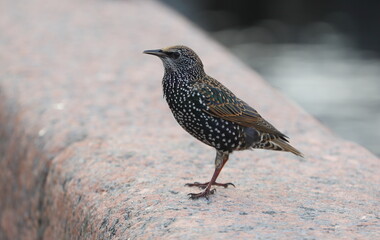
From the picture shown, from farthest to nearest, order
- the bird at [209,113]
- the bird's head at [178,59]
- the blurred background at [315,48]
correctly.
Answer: the blurred background at [315,48], the bird's head at [178,59], the bird at [209,113]

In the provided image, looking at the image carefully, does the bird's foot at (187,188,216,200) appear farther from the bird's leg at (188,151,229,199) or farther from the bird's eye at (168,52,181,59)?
the bird's eye at (168,52,181,59)

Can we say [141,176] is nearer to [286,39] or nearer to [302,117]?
[302,117]

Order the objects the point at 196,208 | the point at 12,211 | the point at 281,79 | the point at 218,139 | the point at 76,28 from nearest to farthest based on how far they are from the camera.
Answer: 1. the point at 196,208
2. the point at 218,139
3. the point at 12,211
4. the point at 76,28
5. the point at 281,79

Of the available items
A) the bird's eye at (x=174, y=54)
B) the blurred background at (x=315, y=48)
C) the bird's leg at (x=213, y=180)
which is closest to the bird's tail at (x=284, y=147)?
the bird's leg at (x=213, y=180)

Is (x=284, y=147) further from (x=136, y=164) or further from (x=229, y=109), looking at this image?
(x=136, y=164)

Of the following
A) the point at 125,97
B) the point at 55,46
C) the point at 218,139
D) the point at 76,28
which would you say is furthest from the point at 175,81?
the point at 76,28

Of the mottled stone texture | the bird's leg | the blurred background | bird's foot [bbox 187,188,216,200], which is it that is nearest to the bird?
the bird's leg

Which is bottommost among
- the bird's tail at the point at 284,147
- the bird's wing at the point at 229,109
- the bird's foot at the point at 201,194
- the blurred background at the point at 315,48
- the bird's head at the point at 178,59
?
the bird's foot at the point at 201,194

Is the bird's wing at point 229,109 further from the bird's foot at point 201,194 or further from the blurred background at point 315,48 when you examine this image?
the blurred background at point 315,48
